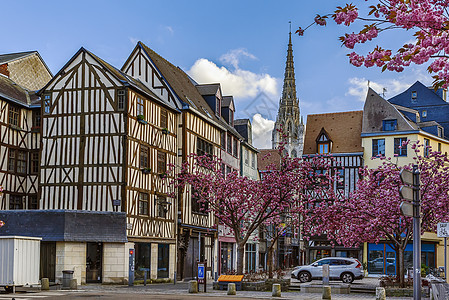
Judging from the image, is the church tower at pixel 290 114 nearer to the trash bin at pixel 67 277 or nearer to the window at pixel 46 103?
the window at pixel 46 103

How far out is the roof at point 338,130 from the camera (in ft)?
164

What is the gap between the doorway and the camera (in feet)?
92.1

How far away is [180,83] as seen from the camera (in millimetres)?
37906

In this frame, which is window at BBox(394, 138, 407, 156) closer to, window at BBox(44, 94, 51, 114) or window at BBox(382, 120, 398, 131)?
window at BBox(382, 120, 398, 131)

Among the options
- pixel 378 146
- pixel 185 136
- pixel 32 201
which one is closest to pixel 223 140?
pixel 185 136

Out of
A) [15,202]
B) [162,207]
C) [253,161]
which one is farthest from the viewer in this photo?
[253,161]

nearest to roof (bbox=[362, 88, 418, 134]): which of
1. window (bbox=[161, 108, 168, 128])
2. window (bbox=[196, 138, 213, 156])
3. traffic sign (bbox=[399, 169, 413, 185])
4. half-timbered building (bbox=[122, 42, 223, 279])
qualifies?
window (bbox=[196, 138, 213, 156])

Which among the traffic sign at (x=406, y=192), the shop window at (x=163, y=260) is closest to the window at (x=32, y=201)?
the shop window at (x=163, y=260)

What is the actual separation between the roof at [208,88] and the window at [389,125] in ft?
45.9

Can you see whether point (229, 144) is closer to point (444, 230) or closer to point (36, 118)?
point (36, 118)

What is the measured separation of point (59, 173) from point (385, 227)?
48.8ft

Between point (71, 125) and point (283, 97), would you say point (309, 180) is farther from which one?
point (283, 97)

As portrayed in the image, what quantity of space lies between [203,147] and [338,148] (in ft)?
54.4

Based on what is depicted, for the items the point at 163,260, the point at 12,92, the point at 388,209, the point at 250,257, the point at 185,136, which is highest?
the point at 12,92
